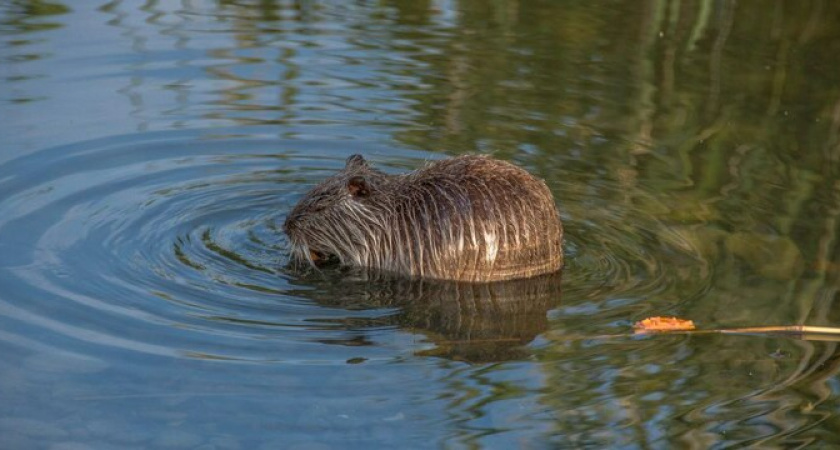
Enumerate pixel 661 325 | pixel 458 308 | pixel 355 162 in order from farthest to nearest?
1. pixel 355 162
2. pixel 458 308
3. pixel 661 325

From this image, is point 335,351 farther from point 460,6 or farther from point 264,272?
point 460,6

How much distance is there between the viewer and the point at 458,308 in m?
5.47

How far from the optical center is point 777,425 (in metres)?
4.49

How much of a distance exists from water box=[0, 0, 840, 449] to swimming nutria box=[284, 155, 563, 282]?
13cm

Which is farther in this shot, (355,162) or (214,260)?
(355,162)

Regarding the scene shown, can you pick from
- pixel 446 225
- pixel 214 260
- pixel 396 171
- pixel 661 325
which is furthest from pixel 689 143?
pixel 214 260

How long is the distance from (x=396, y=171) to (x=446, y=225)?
4.85ft

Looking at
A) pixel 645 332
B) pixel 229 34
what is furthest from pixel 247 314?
pixel 229 34

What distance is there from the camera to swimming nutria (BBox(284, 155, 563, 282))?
561 cm

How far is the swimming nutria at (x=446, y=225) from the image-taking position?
5609mm

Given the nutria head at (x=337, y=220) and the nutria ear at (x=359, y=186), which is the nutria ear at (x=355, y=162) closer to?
the nutria head at (x=337, y=220)

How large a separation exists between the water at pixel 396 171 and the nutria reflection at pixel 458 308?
0.02 meters

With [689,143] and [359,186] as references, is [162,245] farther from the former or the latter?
[689,143]

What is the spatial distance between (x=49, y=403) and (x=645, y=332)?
2.27 m
